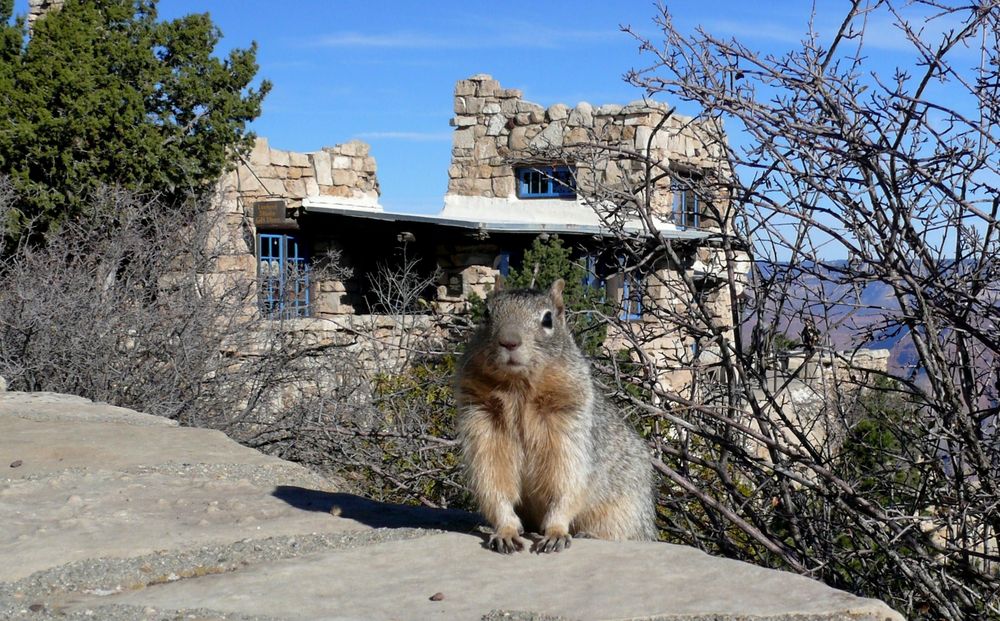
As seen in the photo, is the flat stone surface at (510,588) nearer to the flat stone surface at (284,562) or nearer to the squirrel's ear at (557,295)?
the flat stone surface at (284,562)

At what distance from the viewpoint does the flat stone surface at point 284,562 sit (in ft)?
7.84

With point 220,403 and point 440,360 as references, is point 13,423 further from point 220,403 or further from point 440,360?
point 440,360

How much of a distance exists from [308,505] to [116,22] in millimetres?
14805

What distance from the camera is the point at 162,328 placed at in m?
8.64

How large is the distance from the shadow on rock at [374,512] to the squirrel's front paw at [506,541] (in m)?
0.18

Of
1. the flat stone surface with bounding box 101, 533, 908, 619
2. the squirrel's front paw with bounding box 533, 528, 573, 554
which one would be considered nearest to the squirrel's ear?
the squirrel's front paw with bounding box 533, 528, 573, 554

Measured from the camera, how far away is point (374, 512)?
11.7 feet

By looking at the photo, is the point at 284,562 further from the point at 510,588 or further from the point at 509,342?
the point at 509,342

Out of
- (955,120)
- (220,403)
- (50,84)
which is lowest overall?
(220,403)

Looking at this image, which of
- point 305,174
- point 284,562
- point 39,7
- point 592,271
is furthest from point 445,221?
point 284,562

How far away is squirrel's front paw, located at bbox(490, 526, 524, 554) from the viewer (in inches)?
122

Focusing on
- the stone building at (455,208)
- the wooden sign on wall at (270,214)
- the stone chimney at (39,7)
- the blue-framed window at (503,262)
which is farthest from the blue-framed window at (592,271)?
the stone chimney at (39,7)

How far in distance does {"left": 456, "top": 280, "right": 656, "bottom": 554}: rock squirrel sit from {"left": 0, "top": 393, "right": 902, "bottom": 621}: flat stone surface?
0.63ft

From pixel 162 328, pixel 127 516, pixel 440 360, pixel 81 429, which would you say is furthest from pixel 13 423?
pixel 440 360
